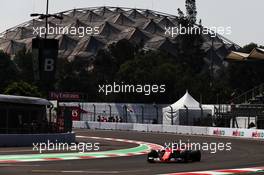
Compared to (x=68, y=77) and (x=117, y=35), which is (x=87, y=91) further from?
(x=117, y=35)

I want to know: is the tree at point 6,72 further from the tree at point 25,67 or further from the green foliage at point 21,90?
the green foliage at point 21,90

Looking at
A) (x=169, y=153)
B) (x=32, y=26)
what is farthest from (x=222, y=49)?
(x=169, y=153)

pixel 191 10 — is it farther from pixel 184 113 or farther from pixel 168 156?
pixel 168 156

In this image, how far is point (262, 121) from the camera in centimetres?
4659

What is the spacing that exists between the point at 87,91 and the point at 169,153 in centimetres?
8761

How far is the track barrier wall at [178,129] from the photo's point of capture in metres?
44.2

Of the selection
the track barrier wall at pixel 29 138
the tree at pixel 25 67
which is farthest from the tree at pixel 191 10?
the track barrier wall at pixel 29 138

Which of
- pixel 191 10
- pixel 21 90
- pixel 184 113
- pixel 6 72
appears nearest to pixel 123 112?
pixel 184 113

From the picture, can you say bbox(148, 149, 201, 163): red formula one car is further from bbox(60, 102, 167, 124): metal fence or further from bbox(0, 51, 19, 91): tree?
bbox(0, 51, 19, 91): tree

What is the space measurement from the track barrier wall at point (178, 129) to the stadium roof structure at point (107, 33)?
268 ft

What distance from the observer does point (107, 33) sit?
16650cm

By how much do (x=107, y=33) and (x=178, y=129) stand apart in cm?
11628

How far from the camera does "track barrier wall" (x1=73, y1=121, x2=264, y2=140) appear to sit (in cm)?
4420

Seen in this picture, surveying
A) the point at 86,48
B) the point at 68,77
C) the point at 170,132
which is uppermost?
the point at 86,48
